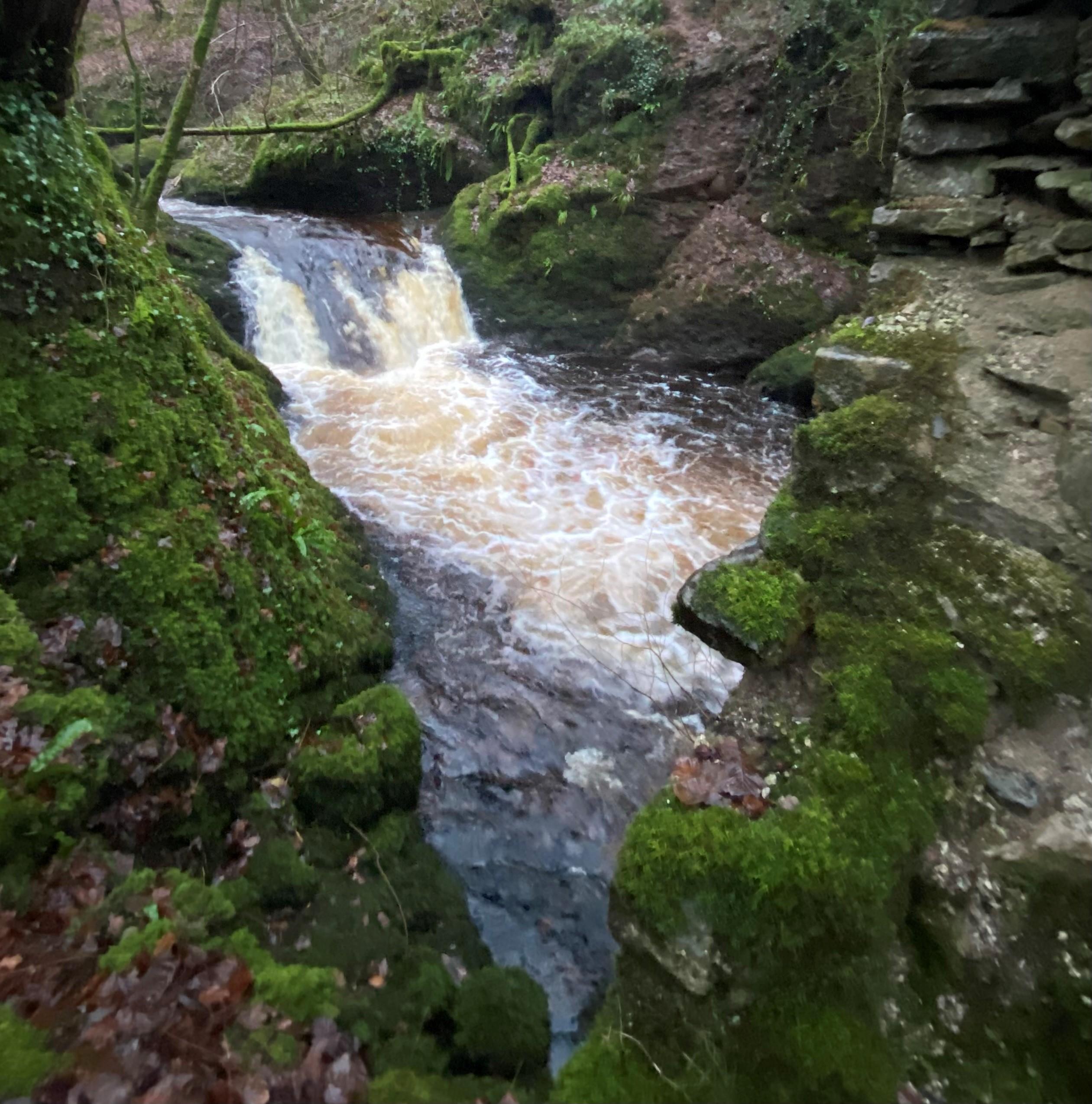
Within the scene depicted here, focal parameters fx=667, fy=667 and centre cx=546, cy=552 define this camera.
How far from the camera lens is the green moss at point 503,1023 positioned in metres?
2.72

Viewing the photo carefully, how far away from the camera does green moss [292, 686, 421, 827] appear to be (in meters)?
3.69

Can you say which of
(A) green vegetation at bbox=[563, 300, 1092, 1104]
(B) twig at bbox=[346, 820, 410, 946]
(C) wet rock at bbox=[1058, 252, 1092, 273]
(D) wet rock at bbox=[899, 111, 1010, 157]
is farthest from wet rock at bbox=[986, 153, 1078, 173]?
(B) twig at bbox=[346, 820, 410, 946]

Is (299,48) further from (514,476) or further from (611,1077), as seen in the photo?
(611,1077)

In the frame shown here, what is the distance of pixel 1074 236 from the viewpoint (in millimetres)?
3111

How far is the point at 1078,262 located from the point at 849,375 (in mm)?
1064

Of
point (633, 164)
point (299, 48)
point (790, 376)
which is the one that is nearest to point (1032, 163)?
point (790, 376)

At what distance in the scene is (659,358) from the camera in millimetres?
11531

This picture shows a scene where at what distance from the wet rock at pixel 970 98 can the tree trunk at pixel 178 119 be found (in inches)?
212

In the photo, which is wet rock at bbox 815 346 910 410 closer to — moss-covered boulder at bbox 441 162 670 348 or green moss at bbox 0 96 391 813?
green moss at bbox 0 96 391 813

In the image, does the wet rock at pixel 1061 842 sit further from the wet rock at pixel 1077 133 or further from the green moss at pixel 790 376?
the green moss at pixel 790 376

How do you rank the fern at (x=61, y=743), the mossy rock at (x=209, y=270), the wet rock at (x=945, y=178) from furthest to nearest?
the mossy rock at (x=209, y=270), the wet rock at (x=945, y=178), the fern at (x=61, y=743)

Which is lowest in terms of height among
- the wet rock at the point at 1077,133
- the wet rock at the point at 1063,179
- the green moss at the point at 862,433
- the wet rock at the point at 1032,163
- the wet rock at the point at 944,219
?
the green moss at the point at 862,433

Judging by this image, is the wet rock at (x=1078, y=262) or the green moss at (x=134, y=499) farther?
the green moss at (x=134, y=499)

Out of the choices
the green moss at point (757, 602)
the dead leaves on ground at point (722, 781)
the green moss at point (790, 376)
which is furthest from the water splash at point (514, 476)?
the green moss at point (790, 376)
